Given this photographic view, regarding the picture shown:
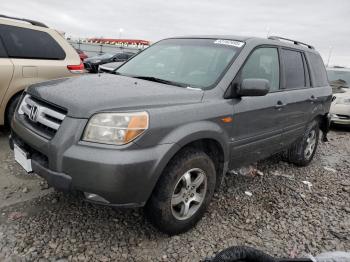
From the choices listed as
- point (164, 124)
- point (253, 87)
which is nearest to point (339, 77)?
point (253, 87)

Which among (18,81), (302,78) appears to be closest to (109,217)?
(18,81)

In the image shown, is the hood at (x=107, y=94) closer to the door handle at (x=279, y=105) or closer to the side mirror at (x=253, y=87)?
the side mirror at (x=253, y=87)

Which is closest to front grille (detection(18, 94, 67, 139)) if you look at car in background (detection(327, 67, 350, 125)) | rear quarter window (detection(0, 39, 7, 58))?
rear quarter window (detection(0, 39, 7, 58))

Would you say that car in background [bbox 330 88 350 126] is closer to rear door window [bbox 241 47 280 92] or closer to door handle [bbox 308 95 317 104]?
door handle [bbox 308 95 317 104]

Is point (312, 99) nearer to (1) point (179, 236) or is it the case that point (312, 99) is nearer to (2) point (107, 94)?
(1) point (179, 236)

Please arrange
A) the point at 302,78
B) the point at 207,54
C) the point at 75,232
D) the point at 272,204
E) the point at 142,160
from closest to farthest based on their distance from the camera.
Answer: the point at 142,160 → the point at 75,232 → the point at 207,54 → the point at 272,204 → the point at 302,78

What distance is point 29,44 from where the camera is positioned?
190 inches

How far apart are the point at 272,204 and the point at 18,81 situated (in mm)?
3701

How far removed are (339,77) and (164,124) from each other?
439 inches

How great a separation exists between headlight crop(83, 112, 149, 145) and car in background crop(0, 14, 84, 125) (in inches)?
110

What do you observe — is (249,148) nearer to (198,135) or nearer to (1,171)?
(198,135)

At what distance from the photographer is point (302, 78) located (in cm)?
445

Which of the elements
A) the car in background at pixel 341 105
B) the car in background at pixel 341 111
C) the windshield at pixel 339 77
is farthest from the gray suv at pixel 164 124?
the windshield at pixel 339 77

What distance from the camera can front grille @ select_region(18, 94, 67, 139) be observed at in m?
2.44
